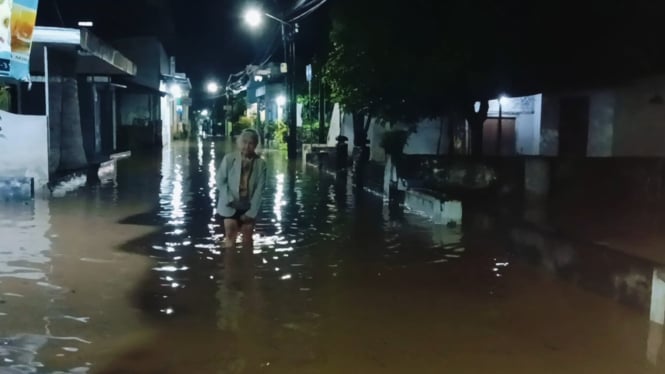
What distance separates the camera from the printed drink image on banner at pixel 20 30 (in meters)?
12.7

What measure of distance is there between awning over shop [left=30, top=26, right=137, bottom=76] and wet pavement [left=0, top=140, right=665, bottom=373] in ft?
14.7

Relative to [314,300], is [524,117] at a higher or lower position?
higher

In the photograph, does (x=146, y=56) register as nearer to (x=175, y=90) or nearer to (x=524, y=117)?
(x=175, y=90)

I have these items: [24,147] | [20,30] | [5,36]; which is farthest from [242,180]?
[24,147]

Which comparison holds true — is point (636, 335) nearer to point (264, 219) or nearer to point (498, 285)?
point (498, 285)

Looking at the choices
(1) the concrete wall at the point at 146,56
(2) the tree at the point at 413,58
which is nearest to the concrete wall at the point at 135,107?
(1) the concrete wall at the point at 146,56

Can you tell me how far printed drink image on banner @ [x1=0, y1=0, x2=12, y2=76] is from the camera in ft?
40.8

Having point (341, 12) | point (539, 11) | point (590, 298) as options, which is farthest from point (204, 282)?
point (341, 12)

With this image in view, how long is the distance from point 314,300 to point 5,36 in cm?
778

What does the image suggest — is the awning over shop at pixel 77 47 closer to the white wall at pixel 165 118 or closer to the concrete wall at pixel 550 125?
the concrete wall at pixel 550 125

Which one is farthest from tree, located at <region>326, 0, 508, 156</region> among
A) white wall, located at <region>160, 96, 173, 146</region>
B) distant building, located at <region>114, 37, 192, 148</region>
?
white wall, located at <region>160, 96, 173, 146</region>

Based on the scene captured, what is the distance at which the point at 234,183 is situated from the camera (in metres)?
10.1

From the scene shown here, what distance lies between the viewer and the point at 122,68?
22359mm

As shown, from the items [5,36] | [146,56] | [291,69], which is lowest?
[5,36]
